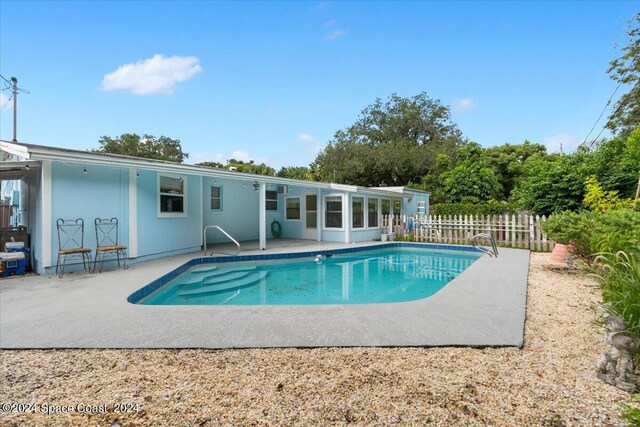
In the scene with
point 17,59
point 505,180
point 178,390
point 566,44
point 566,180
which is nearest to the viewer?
point 178,390

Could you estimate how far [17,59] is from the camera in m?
13.5

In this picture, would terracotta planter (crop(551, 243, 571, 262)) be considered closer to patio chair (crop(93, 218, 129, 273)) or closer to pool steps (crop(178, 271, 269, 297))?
pool steps (crop(178, 271, 269, 297))

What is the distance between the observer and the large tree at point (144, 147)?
3114 cm

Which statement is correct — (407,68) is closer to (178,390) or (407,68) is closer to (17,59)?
(17,59)

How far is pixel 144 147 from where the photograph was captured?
3256 centimetres

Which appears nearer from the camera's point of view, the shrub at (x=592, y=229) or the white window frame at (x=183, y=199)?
the shrub at (x=592, y=229)

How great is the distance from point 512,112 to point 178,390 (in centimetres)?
2475

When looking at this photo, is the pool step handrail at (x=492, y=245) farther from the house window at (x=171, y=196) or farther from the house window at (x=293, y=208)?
the house window at (x=171, y=196)

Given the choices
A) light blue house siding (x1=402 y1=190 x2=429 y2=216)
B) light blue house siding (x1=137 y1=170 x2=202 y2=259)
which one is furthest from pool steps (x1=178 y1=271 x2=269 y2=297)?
light blue house siding (x1=402 y1=190 x2=429 y2=216)

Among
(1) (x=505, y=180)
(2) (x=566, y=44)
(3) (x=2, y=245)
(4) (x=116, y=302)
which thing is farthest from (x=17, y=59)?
Result: (1) (x=505, y=180)

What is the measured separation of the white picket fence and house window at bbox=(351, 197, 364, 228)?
1421mm

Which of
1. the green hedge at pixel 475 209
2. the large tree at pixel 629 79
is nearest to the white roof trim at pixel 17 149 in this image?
the green hedge at pixel 475 209

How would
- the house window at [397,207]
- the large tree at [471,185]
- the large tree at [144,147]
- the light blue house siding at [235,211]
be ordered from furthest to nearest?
the large tree at [144,147] → the large tree at [471,185] → the house window at [397,207] → the light blue house siding at [235,211]

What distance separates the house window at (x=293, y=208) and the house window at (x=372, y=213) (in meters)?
2.87
